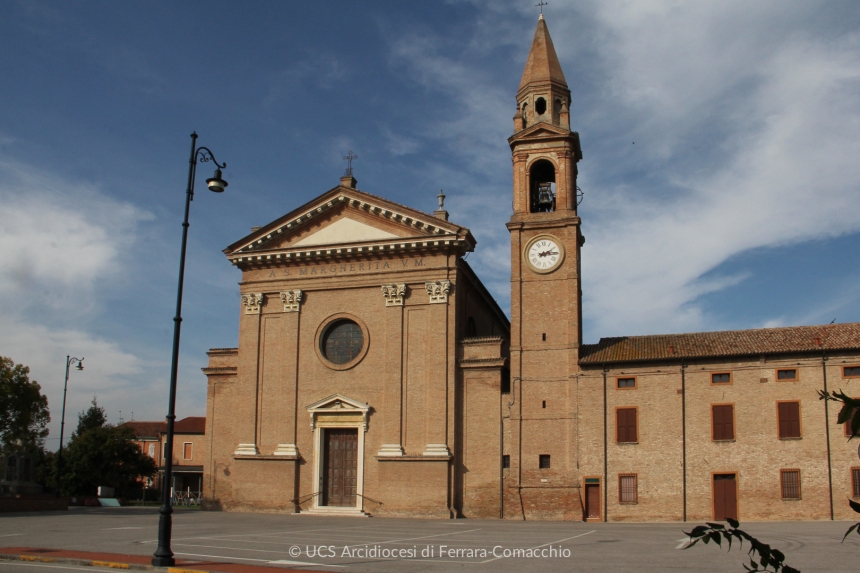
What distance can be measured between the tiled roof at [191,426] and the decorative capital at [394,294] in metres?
40.2

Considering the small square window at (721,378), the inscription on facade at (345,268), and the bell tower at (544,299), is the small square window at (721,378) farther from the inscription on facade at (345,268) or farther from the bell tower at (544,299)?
the inscription on facade at (345,268)

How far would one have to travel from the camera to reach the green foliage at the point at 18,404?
1734 inches

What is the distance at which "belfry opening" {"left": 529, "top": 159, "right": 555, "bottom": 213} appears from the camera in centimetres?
3395

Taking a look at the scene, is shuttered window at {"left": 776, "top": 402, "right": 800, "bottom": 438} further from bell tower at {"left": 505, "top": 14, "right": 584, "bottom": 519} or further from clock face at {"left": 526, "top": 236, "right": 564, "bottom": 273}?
clock face at {"left": 526, "top": 236, "right": 564, "bottom": 273}

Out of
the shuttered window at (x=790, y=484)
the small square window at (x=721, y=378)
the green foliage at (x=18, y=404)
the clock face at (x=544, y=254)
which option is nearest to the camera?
the shuttered window at (x=790, y=484)

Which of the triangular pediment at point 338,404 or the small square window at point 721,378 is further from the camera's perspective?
the triangular pediment at point 338,404

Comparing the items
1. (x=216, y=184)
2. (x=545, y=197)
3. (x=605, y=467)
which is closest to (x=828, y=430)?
(x=605, y=467)

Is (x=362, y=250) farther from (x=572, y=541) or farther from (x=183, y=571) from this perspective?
(x=183, y=571)

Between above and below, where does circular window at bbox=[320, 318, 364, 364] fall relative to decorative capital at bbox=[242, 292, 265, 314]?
below

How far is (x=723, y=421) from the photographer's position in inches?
1137

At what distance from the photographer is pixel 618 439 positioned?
29875 mm

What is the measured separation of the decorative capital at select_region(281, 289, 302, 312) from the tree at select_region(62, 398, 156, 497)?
90.3 feet

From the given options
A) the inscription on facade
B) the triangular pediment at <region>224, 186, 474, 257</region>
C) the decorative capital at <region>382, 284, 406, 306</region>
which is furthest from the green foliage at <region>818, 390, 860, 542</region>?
the inscription on facade

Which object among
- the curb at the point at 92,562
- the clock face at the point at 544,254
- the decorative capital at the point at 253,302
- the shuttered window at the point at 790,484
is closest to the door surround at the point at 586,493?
the shuttered window at the point at 790,484
